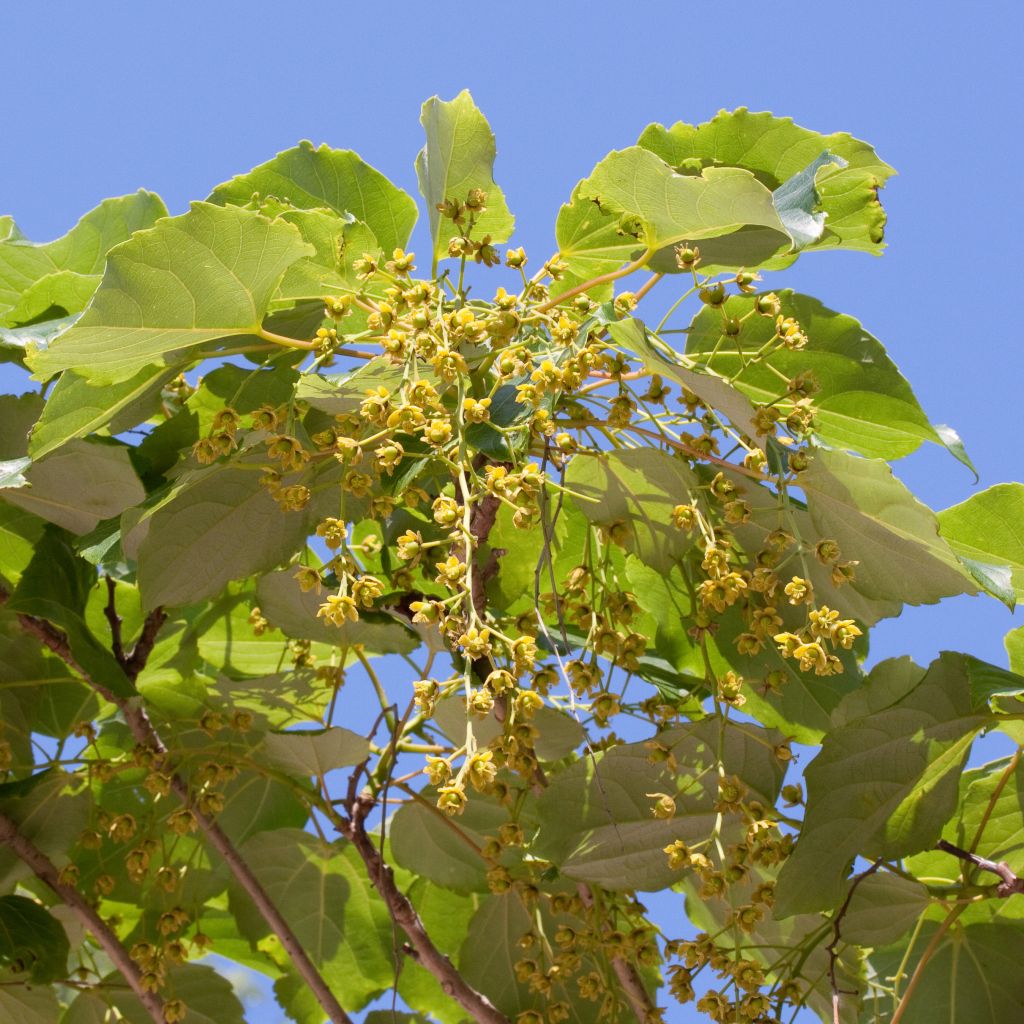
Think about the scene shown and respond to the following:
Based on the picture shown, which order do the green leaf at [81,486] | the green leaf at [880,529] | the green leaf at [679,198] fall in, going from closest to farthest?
the green leaf at [679,198] → the green leaf at [880,529] → the green leaf at [81,486]

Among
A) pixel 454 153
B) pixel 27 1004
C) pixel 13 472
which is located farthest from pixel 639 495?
pixel 27 1004

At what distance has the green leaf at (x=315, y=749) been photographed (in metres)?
1.27

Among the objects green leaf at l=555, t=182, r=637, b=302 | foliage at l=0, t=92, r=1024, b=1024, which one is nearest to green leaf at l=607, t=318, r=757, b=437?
foliage at l=0, t=92, r=1024, b=1024

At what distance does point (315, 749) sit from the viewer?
1289 millimetres

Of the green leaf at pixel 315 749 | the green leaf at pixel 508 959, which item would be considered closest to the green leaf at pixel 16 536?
the green leaf at pixel 315 749

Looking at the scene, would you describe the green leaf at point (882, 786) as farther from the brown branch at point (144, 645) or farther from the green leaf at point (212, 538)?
the brown branch at point (144, 645)

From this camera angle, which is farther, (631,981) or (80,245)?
(80,245)

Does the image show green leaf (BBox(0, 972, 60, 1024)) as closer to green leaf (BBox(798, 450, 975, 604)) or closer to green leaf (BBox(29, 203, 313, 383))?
green leaf (BBox(29, 203, 313, 383))

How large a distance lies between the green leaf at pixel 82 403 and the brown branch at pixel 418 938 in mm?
475

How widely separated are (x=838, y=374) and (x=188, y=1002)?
99 centimetres

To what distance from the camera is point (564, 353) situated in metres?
1.05

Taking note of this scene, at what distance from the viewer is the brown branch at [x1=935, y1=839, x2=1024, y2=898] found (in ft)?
3.70

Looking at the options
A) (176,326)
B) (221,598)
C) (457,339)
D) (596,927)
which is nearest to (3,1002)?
(221,598)

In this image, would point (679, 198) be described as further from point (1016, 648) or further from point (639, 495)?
point (1016, 648)
